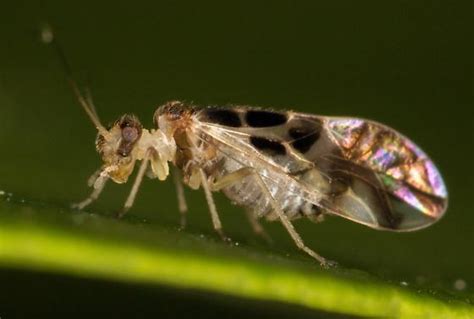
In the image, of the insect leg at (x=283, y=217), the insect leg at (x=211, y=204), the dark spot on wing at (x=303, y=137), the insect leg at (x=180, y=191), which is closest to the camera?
the insect leg at (x=211, y=204)

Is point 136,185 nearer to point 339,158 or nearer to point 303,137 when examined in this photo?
point 303,137

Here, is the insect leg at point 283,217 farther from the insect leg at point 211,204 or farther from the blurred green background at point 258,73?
the insect leg at point 211,204

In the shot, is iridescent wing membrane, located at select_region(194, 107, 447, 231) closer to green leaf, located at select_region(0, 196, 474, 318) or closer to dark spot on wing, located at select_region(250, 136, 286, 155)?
dark spot on wing, located at select_region(250, 136, 286, 155)

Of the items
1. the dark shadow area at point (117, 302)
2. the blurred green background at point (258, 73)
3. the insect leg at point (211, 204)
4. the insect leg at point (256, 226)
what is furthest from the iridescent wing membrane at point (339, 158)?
the dark shadow area at point (117, 302)

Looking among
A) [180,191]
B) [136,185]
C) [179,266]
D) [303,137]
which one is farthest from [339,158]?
[179,266]

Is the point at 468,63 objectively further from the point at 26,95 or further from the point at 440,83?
the point at 26,95

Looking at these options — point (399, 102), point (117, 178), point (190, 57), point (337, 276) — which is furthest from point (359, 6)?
point (337, 276)
